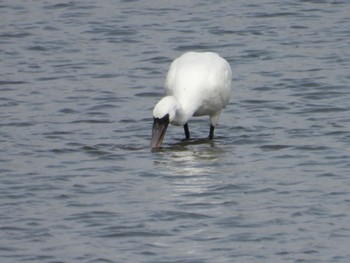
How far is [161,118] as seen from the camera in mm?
11906

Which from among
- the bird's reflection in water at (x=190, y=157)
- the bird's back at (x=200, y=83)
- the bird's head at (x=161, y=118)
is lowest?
the bird's reflection in water at (x=190, y=157)

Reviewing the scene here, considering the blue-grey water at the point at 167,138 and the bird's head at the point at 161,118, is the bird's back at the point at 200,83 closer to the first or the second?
the bird's head at the point at 161,118

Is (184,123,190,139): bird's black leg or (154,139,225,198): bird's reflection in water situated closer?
(154,139,225,198): bird's reflection in water

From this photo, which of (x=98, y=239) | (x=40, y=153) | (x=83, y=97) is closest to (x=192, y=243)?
(x=98, y=239)

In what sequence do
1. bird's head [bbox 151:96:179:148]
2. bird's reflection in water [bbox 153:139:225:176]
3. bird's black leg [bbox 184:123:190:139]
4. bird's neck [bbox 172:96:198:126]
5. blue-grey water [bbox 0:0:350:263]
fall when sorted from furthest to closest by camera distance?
1. bird's black leg [bbox 184:123:190:139]
2. bird's neck [bbox 172:96:198:126]
3. bird's head [bbox 151:96:179:148]
4. bird's reflection in water [bbox 153:139:225:176]
5. blue-grey water [bbox 0:0:350:263]

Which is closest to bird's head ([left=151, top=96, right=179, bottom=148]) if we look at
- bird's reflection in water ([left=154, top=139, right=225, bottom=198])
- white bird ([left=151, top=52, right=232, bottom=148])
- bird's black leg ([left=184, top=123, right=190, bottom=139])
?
white bird ([left=151, top=52, right=232, bottom=148])

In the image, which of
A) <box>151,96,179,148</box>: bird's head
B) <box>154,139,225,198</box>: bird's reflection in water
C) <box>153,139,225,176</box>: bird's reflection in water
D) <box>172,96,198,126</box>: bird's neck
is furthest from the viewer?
<box>172,96,198,126</box>: bird's neck

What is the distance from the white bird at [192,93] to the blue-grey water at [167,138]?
232 mm

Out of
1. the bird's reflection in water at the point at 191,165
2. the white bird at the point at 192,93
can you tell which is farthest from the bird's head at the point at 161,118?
the bird's reflection in water at the point at 191,165

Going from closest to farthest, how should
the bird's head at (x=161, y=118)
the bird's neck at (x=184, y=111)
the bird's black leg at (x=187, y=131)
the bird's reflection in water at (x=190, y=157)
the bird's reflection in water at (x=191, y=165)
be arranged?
the bird's reflection in water at (x=191, y=165) < the bird's reflection in water at (x=190, y=157) < the bird's head at (x=161, y=118) < the bird's neck at (x=184, y=111) < the bird's black leg at (x=187, y=131)

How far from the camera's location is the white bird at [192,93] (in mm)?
11930

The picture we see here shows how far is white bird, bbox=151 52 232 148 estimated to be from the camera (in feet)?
39.1

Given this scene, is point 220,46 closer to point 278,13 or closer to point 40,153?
point 278,13

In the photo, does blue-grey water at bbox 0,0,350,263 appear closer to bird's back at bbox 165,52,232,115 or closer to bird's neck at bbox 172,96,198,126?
bird's neck at bbox 172,96,198,126
